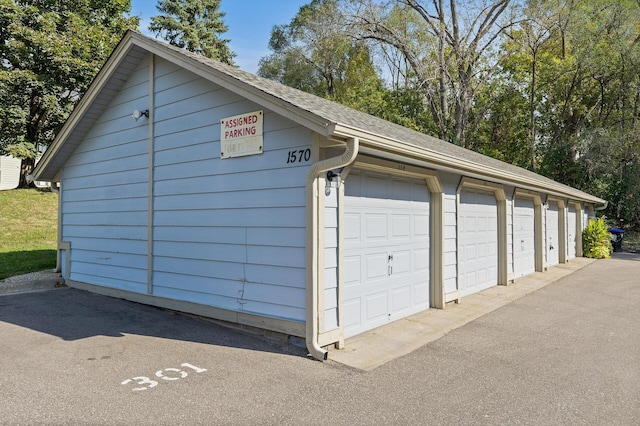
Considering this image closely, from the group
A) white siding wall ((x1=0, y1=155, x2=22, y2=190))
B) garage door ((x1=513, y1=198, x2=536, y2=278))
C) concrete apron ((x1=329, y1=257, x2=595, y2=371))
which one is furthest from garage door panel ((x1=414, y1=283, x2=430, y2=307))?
white siding wall ((x1=0, y1=155, x2=22, y2=190))

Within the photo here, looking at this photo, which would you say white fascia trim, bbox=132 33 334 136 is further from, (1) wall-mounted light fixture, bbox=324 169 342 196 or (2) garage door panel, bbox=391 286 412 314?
(2) garage door panel, bbox=391 286 412 314

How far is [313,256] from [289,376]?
4.02ft

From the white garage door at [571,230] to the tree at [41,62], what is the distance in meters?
19.8

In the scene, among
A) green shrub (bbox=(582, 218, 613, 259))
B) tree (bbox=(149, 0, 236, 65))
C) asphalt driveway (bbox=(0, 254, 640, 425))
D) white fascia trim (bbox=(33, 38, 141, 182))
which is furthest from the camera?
tree (bbox=(149, 0, 236, 65))

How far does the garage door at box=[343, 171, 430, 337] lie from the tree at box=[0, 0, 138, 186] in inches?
663

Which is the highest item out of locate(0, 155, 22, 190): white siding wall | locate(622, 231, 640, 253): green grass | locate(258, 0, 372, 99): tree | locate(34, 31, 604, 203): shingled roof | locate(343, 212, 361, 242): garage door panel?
locate(258, 0, 372, 99): tree

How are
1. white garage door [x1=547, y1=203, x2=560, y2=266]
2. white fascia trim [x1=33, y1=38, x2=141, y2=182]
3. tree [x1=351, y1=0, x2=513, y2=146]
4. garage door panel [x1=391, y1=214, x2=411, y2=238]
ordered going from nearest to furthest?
garage door panel [x1=391, y1=214, x2=411, y2=238] < white fascia trim [x1=33, y1=38, x2=141, y2=182] < white garage door [x1=547, y1=203, x2=560, y2=266] < tree [x1=351, y1=0, x2=513, y2=146]

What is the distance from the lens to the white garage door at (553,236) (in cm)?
1222

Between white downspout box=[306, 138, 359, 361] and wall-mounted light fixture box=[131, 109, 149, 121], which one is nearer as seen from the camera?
white downspout box=[306, 138, 359, 361]

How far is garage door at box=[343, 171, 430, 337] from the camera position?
5.14m

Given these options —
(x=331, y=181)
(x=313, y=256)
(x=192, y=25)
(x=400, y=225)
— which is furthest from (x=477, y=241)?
(x=192, y=25)

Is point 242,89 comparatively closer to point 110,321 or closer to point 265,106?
point 265,106

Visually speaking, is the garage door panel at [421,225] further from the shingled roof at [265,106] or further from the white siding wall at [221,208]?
the white siding wall at [221,208]

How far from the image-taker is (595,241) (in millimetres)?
15250
